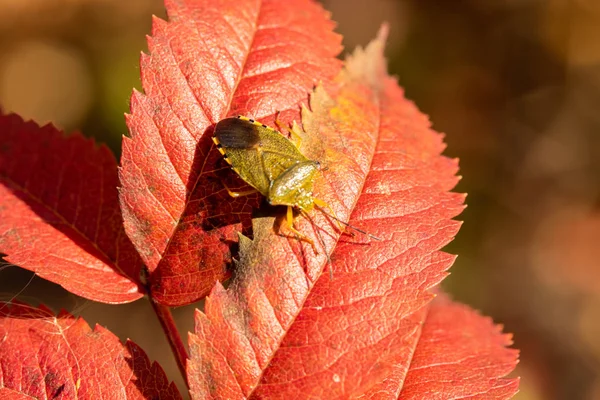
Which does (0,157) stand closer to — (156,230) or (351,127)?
(156,230)

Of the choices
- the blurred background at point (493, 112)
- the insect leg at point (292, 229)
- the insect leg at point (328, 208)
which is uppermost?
the insect leg at point (328, 208)

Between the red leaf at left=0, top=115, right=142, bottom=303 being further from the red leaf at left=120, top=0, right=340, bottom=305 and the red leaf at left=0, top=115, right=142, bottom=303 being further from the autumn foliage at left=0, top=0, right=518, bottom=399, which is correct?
the red leaf at left=120, top=0, right=340, bottom=305

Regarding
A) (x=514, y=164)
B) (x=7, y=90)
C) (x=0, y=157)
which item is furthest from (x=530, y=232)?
(x=7, y=90)

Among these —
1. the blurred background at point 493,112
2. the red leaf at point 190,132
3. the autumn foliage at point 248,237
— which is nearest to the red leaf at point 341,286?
the autumn foliage at point 248,237

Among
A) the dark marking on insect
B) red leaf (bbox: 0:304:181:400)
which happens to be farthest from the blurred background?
red leaf (bbox: 0:304:181:400)

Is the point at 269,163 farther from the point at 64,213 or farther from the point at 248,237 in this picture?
the point at 64,213

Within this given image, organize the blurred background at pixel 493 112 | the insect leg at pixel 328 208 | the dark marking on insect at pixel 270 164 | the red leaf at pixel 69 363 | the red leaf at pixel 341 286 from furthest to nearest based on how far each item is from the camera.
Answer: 1. the blurred background at pixel 493 112
2. the dark marking on insect at pixel 270 164
3. the insect leg at pixel 328 208
4. the red leaf at pixel 69 363
5. the red leaf at pixel 341 286

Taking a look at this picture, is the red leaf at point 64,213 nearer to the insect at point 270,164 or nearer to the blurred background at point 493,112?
the insect at point 270,164

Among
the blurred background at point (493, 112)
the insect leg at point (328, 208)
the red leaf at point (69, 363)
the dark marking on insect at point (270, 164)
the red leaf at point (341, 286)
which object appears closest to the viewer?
the red leaf at point (341, 286)
